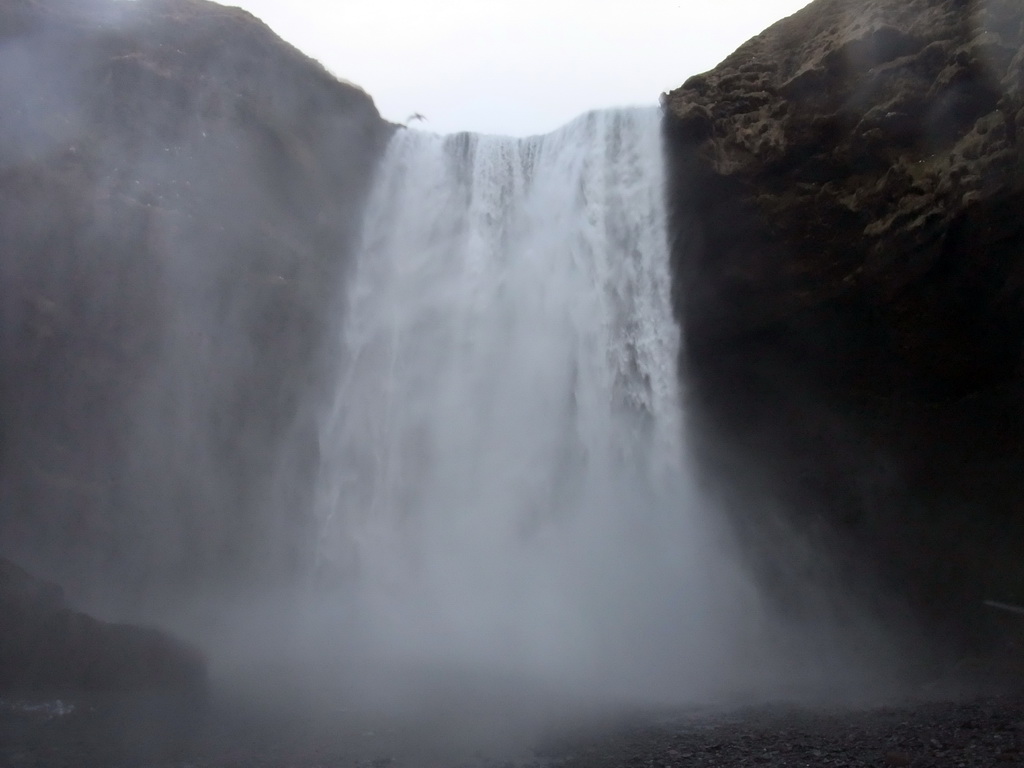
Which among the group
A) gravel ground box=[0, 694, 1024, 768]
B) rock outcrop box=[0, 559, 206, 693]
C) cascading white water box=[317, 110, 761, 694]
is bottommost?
gravel ground box=[0, 694, 1024, 768]

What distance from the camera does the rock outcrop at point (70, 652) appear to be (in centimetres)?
1125

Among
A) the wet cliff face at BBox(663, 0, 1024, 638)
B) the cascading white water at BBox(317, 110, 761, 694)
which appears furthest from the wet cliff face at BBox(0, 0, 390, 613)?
the wet cliff face at BBox(663, 0, 1024, 638)

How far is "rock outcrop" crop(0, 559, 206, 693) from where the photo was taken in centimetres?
1125

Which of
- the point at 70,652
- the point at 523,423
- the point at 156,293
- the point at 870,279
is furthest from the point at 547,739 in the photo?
the point at 156,293

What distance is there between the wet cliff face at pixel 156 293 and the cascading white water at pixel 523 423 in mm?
1303

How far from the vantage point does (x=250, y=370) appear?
15859 mm

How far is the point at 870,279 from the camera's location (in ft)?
44.7

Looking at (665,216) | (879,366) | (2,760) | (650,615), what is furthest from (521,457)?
(2,760)

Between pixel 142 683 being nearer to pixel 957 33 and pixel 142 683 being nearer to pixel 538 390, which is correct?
pixel 538 390

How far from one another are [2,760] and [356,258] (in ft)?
37.7

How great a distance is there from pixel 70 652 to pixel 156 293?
646cm

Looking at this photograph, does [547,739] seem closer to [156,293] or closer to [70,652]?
[70,652]

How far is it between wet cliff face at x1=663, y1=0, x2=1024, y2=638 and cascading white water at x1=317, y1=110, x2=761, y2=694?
3.89 feet

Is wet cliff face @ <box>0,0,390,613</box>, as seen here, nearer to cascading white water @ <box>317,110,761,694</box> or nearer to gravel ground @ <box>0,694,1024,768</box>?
cascading white water @ <box>317,110,761,694</box>
